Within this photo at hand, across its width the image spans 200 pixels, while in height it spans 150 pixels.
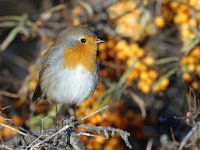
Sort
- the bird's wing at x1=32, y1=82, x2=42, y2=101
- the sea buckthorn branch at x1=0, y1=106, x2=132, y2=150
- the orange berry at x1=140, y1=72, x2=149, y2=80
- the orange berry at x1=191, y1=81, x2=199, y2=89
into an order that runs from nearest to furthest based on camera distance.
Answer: the sea buckthorn branch at x1=0, y1=106, x2=132, y2=150 → the bird's wing at x1=32, y1=82, x2=42, y2=101 → the orange berry at x1=140, y1=72, x2=149, y2=80 → the orange berry at x1=191, y1=81, x2=199, y2=89

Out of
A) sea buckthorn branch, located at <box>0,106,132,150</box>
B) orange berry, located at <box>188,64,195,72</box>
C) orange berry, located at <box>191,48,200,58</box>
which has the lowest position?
sea buckthorn branch, located at <box>0,106,132,150</box>

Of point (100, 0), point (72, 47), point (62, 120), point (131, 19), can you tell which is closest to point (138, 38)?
point (131, 19)

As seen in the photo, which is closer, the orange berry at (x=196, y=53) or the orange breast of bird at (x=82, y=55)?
the orange breast of bird at (x=82, y=55)

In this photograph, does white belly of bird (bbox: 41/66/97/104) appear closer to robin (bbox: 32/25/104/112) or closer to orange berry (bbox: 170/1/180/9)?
robin (bbox: 32/25/104/112)

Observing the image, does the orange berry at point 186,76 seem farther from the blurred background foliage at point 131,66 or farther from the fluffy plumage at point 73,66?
the fluffy plumage at point 73,66

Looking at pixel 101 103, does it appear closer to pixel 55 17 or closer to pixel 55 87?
pixel 55 87

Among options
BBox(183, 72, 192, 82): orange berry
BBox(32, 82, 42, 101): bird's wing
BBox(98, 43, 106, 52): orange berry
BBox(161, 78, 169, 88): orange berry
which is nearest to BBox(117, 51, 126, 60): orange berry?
BBox(98, 43, 106, 52): orange berry

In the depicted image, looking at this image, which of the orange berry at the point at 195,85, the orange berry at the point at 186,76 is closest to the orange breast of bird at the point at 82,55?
Answer: the orange berry at the point at 186,76
